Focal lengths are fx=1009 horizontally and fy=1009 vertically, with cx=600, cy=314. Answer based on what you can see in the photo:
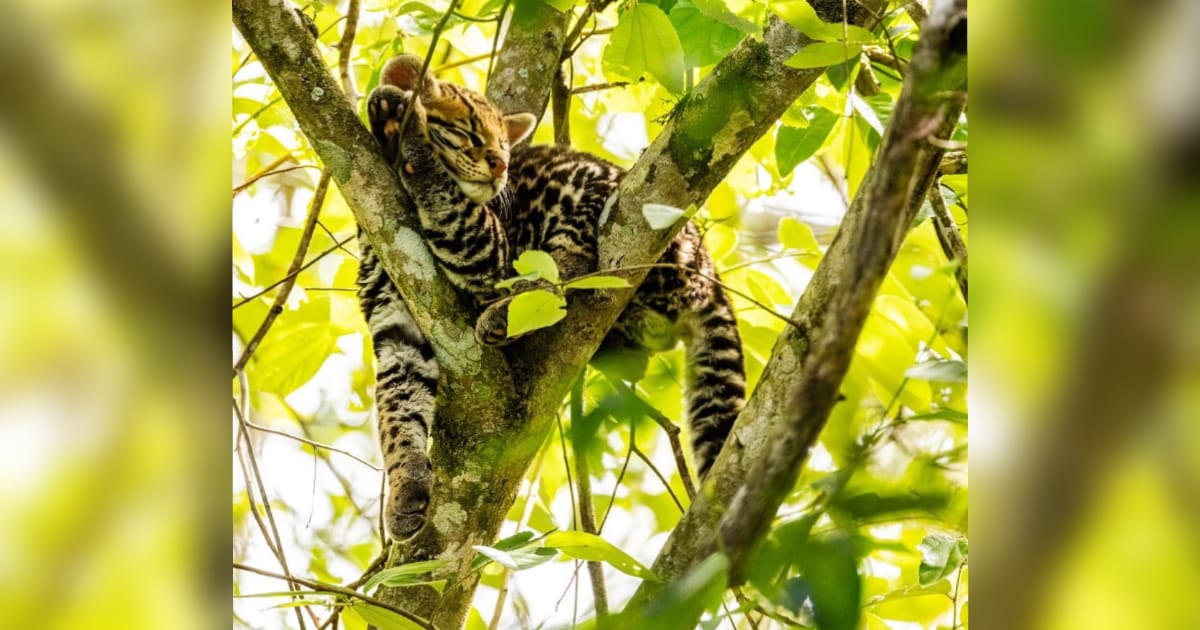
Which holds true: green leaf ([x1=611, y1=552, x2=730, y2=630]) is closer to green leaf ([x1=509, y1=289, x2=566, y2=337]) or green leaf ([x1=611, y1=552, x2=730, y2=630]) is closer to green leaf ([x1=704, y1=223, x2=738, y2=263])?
green leaf ([x1=509, y1=289, x2=566, y2=337])

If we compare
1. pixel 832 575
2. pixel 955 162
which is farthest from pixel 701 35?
pixel 832 575

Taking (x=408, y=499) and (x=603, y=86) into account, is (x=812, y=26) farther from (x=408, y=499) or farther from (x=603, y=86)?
(x=603, y=86)

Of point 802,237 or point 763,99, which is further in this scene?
point 802,237

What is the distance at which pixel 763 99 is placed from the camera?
2332 millimetres

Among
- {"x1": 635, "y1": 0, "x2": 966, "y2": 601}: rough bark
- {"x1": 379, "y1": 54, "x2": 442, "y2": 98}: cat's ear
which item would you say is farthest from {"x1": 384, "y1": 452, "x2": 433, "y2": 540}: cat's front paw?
{"x1": 635, "y1": 0, "x2": 966, "y2": 601}: rough bark

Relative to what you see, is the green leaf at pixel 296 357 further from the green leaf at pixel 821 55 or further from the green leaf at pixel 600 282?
the green leaf at pixel 821 55

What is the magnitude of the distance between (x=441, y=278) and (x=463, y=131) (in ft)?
2.57
